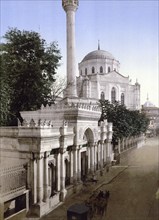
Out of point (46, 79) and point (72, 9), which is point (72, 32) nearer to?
point (72, 9)

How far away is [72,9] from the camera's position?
2486 centimetres

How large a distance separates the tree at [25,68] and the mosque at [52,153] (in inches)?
110

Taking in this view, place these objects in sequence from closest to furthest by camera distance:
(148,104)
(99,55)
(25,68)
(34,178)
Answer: (34,178)
(25,68)
(99,55)
(148,104)

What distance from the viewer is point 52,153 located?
14.2 meters

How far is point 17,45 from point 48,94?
5.87 metres

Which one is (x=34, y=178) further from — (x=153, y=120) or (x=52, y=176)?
(x=153, y=120)

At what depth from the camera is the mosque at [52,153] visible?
38.0ft

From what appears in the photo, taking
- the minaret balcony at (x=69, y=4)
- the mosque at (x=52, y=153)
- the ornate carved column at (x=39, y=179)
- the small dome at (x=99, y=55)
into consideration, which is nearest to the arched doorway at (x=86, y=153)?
the mosque at (x=52, y=153)

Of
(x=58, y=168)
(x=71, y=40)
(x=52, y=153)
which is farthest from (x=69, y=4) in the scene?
(x=58, y=168)

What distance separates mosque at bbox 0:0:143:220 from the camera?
11586 mm

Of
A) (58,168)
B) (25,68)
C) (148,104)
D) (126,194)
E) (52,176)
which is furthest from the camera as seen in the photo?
(148,104)

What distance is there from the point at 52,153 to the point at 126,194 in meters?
5.45

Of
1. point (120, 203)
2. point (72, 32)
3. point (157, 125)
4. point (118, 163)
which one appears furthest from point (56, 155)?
point (157, 125)

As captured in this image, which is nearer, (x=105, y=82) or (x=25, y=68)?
(x=25, y=68)
